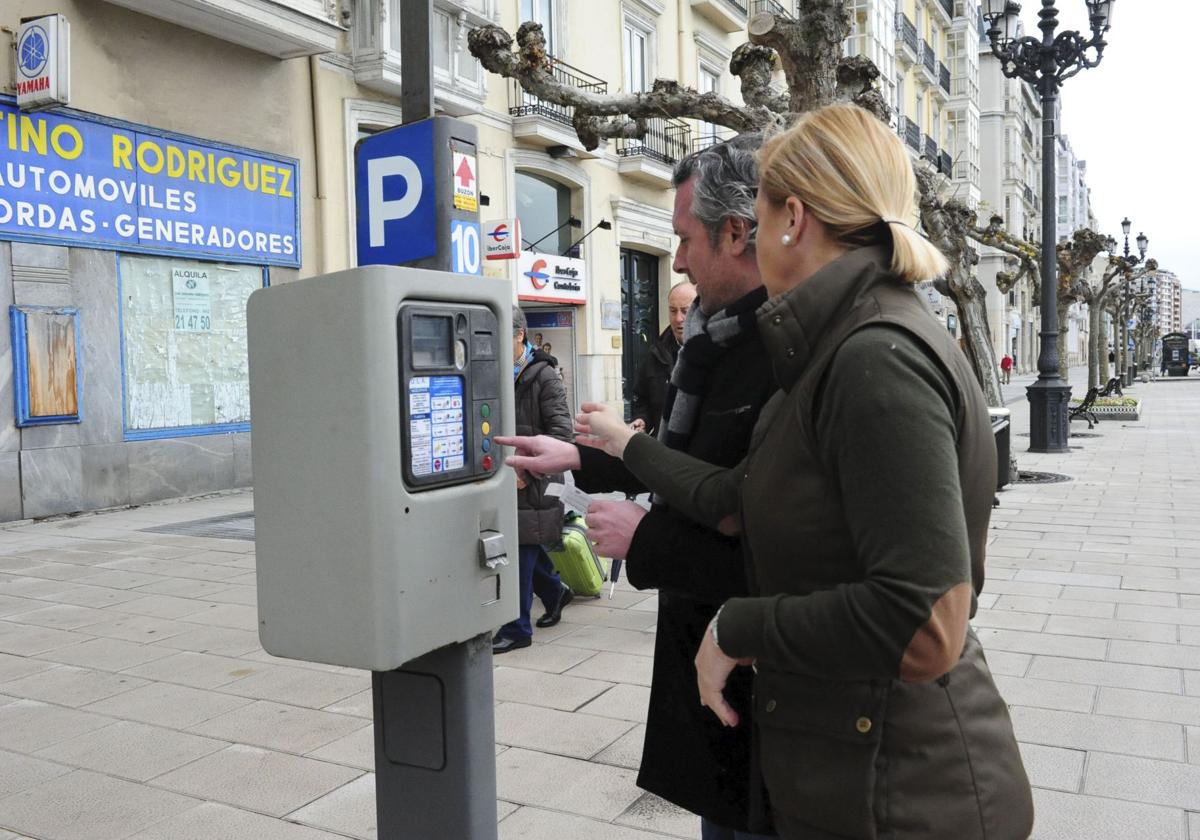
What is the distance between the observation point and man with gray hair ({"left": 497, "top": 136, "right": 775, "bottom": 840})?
1920 millimetres

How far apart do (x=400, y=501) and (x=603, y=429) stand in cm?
43

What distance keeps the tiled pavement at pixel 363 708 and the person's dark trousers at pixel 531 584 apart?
16 cm

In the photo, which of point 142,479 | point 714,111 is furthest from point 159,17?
point 714,111

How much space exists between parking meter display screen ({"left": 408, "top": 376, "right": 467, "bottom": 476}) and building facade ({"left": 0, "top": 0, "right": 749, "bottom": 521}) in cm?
623

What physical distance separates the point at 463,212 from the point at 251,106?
35.3 feet

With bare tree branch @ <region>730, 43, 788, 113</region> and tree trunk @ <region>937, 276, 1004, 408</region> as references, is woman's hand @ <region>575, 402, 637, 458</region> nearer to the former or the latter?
bare tree branch @ <region>730, 43, 788, 113</region>

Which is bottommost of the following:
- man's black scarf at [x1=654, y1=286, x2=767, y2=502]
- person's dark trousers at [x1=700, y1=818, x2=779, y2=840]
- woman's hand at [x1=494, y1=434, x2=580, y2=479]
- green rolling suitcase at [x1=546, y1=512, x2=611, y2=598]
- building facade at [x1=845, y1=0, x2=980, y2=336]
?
green rolling suitcase at [x1=546, y1=512, x2=611, y2=598]

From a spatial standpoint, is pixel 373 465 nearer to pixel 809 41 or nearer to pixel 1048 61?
pixel 809 41

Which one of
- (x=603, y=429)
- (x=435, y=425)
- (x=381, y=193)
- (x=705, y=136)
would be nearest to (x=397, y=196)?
(x=381, y=193)

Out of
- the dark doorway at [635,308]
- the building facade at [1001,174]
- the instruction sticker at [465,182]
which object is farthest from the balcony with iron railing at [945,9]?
the instruction sticker at [465,182]

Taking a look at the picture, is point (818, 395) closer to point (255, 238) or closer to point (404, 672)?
point (404, 672)

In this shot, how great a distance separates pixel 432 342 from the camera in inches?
85.9

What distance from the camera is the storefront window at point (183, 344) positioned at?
1106 centimetres

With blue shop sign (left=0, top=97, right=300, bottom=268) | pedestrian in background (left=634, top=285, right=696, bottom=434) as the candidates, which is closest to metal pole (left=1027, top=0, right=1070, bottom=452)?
pedestrian in background (left=634, top=285, right=696, bottom=434)
